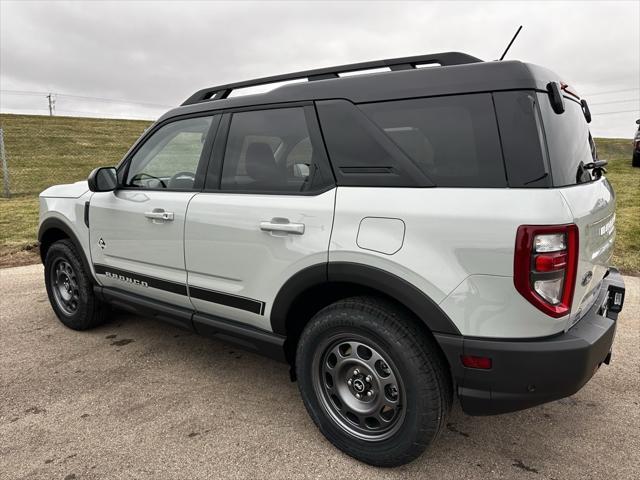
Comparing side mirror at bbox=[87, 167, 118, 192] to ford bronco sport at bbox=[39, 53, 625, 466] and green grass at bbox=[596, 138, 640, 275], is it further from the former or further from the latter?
green grass at bbox=[596, 138, 640, 275]

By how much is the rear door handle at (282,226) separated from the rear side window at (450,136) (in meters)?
0.63

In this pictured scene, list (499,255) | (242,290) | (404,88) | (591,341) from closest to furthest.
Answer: (499,255), (591,341), (404,88), (242,290)

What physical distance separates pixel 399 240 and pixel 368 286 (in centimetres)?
28

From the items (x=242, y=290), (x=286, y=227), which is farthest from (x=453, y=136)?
(x=242, y=290)

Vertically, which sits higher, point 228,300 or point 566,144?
point 566,144

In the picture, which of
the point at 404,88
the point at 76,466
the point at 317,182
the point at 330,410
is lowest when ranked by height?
the point at 76,466

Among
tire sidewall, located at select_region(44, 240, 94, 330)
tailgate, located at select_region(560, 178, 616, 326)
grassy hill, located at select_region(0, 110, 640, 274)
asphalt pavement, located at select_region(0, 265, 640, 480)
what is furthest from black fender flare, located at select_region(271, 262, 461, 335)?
grassy hill, located at select_region(0, 110, 640, 274)

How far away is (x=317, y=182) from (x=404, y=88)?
617 mm

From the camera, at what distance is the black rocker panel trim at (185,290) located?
2.75 m

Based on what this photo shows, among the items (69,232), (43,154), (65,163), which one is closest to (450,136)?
(69,232)

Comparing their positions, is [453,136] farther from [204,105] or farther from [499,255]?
[204,105]

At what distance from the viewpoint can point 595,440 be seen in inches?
102

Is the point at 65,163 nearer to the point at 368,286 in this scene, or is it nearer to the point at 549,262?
the point at 368,286

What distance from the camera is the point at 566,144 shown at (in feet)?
6.93
